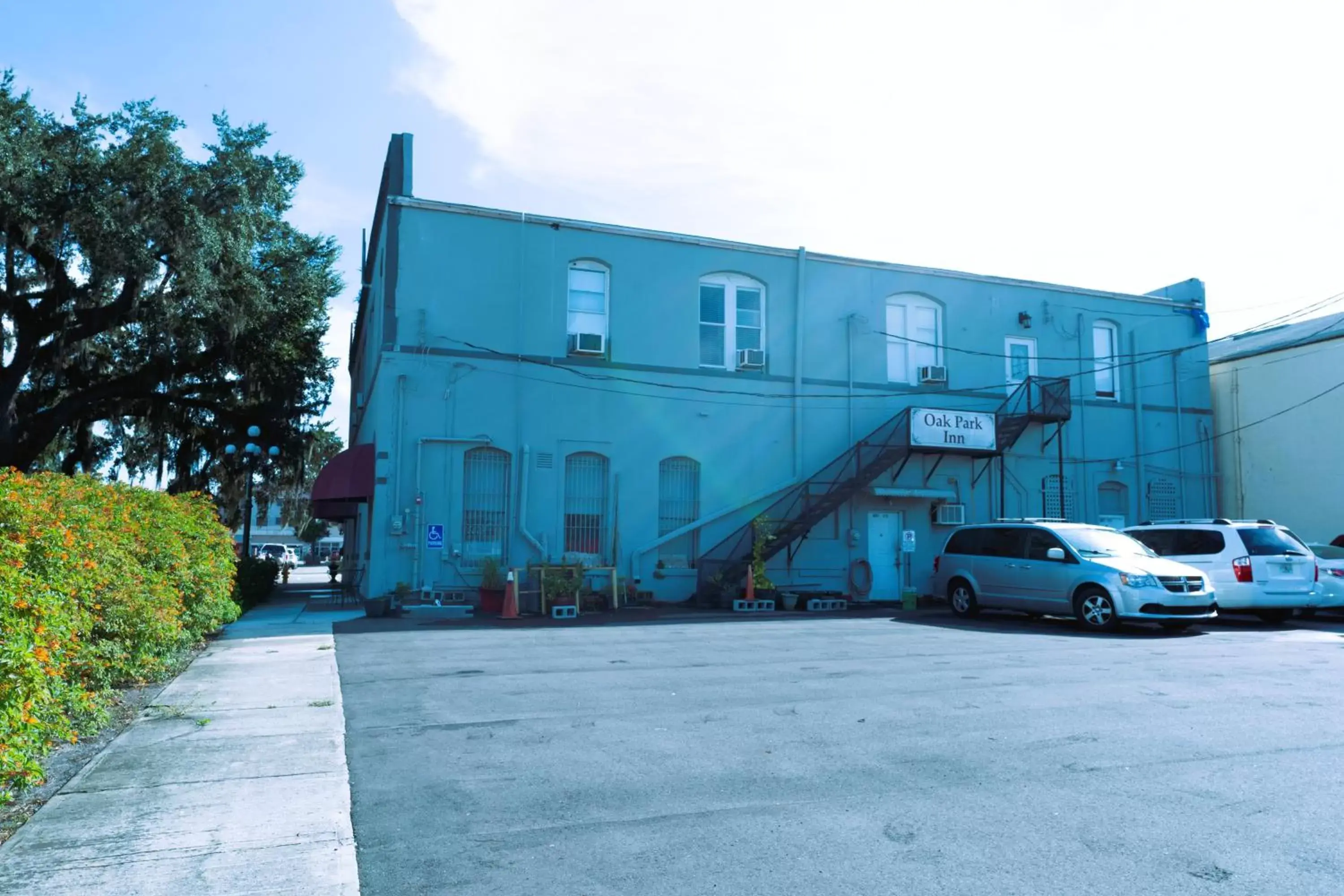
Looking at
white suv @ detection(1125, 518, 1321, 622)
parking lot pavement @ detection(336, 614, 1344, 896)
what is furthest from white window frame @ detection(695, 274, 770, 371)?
parking lot pavement @ detection(336, 614, 1344, 896)

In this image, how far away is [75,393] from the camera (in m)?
28.0

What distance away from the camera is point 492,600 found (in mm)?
18422

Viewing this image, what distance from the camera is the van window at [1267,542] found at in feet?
50.7

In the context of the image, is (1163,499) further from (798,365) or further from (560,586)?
(560,586)

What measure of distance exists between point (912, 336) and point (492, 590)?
38.9 feet

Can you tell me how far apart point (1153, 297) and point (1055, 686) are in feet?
68.3

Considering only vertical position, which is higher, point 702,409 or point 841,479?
point 702,409

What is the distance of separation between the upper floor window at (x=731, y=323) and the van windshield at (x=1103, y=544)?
854cm

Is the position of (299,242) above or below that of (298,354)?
above

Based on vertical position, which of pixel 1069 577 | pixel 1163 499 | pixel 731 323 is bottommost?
pixel 1069 577

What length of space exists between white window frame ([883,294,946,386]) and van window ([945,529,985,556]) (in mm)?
6465

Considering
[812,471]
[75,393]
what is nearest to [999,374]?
[812,471]

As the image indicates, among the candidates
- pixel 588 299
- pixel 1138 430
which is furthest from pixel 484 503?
pixel 1138 430

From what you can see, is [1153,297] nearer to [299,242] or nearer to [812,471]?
[812,471]
